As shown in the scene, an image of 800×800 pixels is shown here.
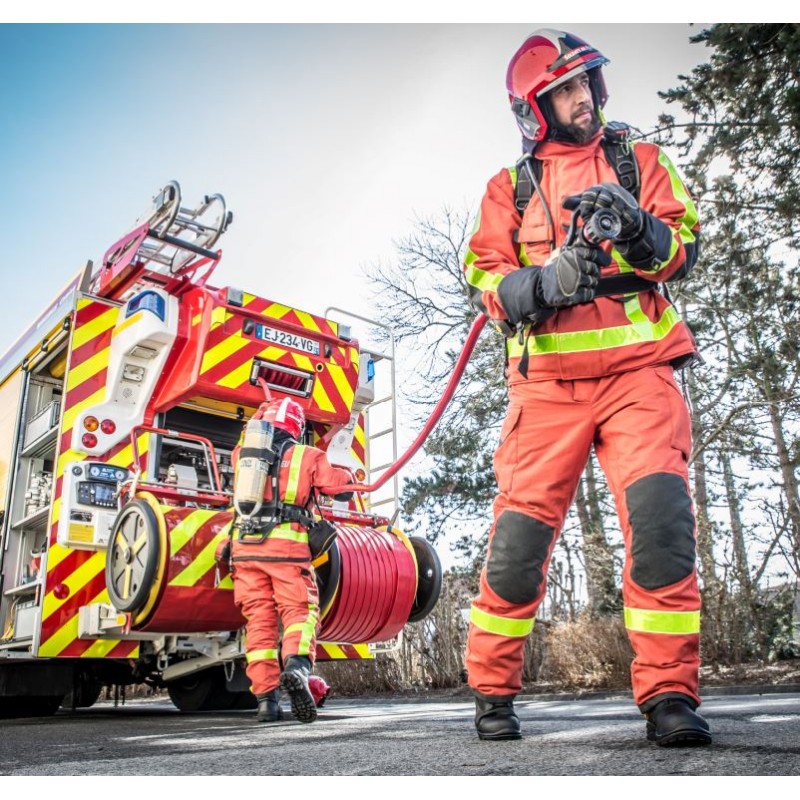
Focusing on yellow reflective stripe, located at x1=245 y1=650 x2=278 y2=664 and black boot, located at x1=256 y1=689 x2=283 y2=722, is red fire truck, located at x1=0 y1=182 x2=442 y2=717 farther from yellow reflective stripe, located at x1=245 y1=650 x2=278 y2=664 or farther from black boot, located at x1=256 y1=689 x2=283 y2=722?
black boot, located at x1=256 y1=689 x2=283 y2=722

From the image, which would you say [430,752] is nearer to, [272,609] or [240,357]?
[272,609]

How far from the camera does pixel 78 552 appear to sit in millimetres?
4871

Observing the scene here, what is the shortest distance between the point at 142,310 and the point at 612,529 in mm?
8480

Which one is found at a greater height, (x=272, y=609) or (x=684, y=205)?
(x=684, y=205)

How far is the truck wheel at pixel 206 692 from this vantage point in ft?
19.1

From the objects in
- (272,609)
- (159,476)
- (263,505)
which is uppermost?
(159,476)

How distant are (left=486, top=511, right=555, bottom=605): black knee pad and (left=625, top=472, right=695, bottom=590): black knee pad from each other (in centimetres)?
26

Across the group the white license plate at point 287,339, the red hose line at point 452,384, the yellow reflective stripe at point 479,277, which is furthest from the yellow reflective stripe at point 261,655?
the yellow reflective stripe at point 479,277

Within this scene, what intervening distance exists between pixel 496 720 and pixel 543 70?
1905 mm

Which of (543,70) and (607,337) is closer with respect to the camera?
(607,337)

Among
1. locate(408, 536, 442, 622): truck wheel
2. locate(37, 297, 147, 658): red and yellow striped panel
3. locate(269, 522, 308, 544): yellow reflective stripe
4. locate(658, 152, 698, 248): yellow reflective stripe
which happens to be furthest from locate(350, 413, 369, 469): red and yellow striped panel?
locate(658, 152, 698, 248): yellow reflective stripe

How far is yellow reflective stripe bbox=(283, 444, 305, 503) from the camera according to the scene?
4301 millimetres

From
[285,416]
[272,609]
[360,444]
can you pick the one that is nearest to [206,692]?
[360,444]

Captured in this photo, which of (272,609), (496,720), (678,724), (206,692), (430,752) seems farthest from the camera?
(206,692)
